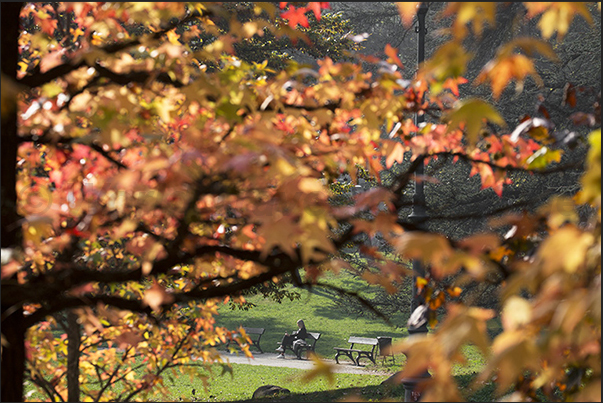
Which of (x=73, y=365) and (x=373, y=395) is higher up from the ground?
(x=373, y=395)

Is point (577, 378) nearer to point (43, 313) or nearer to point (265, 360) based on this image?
point (43, 313)

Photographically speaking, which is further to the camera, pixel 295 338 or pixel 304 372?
pixel 295 338

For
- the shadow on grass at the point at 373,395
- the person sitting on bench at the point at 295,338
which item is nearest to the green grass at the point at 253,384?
the shadow on grass at the point at 373,395

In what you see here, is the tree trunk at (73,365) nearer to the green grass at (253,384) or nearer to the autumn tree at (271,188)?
the autumn tree at (271,188)

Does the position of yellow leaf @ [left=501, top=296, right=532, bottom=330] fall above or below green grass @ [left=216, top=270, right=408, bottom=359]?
below

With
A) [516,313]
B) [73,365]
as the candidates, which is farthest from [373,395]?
[516,313]

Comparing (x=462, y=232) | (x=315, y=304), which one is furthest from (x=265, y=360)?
(x=315, y=304)

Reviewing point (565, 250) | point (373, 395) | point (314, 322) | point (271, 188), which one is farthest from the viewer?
point (314, 322)

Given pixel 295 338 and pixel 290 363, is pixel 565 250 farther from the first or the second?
pixel 295 338

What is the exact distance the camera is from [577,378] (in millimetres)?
2344

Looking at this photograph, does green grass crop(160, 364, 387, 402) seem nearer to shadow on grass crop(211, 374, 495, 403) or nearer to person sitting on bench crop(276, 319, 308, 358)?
shadow on grass crop(211, 374, 495, 403)

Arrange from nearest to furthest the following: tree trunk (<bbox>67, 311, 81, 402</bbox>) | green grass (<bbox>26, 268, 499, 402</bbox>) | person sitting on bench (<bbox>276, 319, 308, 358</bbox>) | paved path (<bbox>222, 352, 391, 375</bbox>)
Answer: tree trunk (<bbox>67, 311, 81, 402</bbox>), green grass (<bbox>26, 268, 499, 402</bbox>), paved path (<bbox>222, 352, 391, 375</bbox>), person sitting on bench (<bbox>276, 319, 308, 358</bbox>)

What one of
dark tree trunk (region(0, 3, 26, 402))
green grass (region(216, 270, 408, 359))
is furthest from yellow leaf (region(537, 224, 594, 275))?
green grass (region(216, 270, 408, 359))

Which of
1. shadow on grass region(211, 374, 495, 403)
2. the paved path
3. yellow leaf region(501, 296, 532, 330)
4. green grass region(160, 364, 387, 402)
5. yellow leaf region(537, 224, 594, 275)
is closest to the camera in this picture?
yellow leaf region(537, 224, 594, 275)
